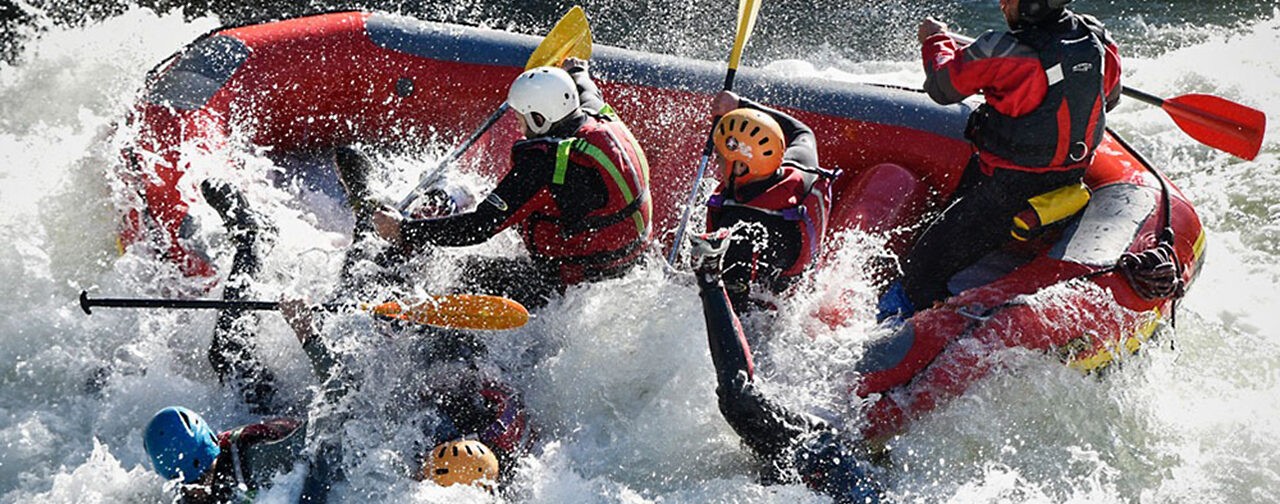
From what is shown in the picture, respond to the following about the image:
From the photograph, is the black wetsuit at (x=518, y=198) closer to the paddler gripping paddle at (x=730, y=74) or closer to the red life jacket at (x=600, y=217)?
the red life jacket at (x=600, y=217)

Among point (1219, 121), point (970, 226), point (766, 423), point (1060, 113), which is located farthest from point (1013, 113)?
point (766, 423)

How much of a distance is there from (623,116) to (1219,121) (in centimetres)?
270

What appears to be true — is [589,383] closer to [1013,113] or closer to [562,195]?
[562,195]

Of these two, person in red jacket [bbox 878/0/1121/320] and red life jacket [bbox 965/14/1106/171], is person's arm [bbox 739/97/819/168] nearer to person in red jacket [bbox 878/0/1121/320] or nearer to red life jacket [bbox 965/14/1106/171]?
person in red jacket [bbox 878/0/1121/320]

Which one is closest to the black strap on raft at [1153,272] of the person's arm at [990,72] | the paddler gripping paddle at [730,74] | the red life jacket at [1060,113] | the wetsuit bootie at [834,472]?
the red life jacket at [1060,113]

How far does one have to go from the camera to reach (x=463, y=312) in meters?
4.45

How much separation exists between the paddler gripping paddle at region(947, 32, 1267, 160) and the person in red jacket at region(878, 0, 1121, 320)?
444 mm

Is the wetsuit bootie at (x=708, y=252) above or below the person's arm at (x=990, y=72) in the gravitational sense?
below

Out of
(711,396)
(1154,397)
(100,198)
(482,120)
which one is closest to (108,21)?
(100,198)

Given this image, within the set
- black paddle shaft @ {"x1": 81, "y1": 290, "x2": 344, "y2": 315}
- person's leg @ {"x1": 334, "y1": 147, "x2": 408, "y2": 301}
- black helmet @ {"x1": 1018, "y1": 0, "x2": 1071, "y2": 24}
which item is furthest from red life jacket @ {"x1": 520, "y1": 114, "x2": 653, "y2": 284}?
black helmet @ {"x1": 1018, "y1": 0, "x2": 1071, "y2": 24}

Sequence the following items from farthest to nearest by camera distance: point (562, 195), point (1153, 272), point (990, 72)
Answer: point (562, 195)
point (990, 72)
point (1153, 272)

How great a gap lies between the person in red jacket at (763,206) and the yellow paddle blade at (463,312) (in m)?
0.85

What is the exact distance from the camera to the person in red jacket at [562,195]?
4520 millimetres

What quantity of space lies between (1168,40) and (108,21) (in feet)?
25.0
